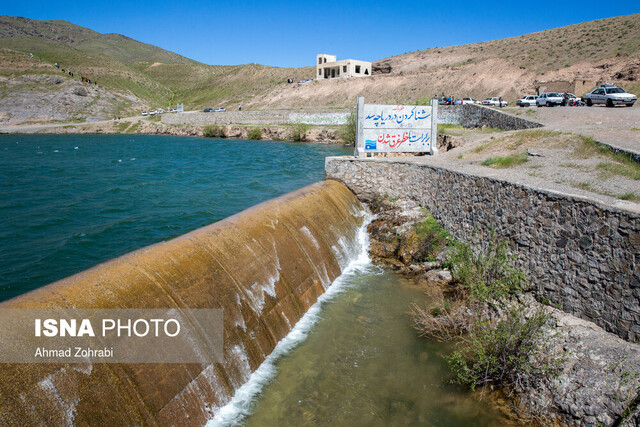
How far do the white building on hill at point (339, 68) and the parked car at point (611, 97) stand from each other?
191ft

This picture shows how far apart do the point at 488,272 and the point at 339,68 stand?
3232 inches

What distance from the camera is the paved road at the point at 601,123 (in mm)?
15281

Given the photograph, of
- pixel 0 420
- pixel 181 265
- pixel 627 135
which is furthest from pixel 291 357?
pixel 627 135

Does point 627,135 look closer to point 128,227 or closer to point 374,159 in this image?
point 374,159

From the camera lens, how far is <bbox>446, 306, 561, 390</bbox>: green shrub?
22.2ft

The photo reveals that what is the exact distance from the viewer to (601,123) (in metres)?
20.2

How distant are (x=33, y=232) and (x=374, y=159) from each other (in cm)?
1211

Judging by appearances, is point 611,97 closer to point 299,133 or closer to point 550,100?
point 550,100

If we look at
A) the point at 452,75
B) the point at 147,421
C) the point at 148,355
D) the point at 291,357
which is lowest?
the point at 291,357

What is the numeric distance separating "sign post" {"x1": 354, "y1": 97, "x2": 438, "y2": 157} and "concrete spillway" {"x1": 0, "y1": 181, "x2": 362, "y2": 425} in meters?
7.25

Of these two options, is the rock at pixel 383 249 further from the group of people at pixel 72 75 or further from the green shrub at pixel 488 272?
the group of people at pixel 72 75

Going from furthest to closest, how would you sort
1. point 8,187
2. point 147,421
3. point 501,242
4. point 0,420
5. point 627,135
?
point 8,187
point 627,135
point 501,242
point 147,421
point 0,420

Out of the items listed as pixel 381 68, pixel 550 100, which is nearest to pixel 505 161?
pixel 550 100

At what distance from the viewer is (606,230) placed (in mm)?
7508
